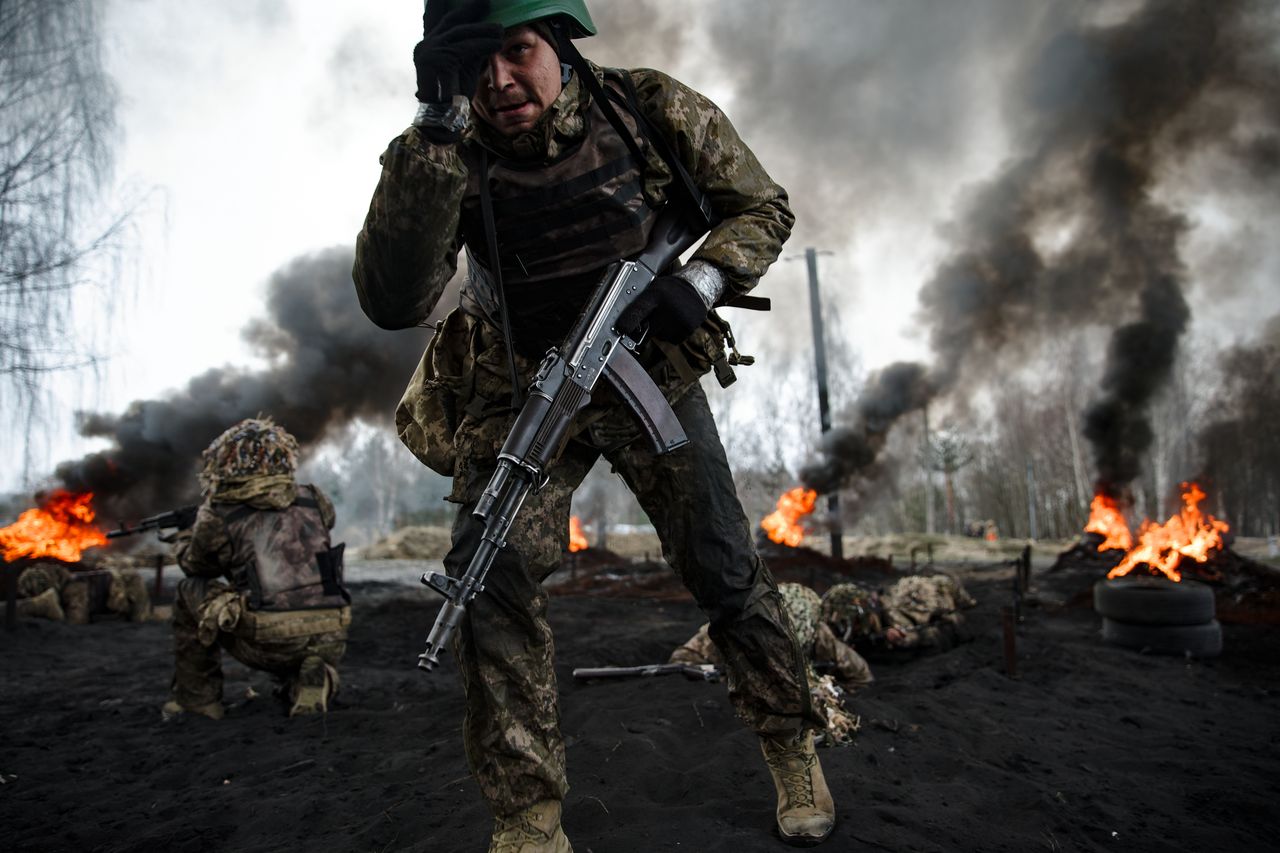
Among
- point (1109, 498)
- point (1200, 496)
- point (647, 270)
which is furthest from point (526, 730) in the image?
point (1109, 498)

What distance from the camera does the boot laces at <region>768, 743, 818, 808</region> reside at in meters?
2.03

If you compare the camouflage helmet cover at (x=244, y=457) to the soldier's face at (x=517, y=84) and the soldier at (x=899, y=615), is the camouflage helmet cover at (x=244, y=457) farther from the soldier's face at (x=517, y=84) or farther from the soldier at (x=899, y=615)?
the soldier at (x=899, y=615)

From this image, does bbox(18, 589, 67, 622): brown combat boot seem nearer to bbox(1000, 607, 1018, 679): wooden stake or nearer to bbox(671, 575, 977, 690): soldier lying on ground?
bbox(671, 575, 977, 690): soldier lying on ground

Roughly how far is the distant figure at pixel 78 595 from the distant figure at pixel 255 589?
5.35 m

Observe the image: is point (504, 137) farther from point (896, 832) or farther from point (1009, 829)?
point (1009, 829)

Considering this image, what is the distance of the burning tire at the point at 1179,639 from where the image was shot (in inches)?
234

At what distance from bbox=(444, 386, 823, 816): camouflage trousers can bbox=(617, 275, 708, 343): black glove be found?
29 cm

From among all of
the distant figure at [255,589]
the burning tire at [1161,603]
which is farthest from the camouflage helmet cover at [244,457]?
the burning tire at [1161,603]

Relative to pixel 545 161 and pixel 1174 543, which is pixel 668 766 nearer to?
pixel 545 161

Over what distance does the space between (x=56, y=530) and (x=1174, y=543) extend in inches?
556

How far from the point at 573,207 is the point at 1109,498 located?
57.2 feet

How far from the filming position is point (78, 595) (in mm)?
8148

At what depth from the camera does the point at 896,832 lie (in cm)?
207

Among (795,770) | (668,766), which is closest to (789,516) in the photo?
(668,766)
